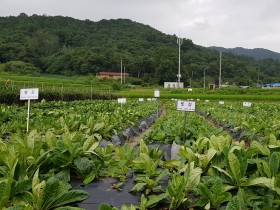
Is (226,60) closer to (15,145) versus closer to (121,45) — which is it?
(121,45)

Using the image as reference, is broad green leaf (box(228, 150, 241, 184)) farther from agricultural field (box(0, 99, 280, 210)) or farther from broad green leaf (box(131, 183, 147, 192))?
broad green leaf (box(131, 183, 147, 192))

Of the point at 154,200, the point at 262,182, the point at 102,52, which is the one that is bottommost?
the point at 154,200

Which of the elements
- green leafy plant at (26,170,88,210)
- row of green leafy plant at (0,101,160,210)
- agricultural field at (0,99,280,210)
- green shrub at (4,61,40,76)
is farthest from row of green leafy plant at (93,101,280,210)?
green shrub at (4,61,40,76)

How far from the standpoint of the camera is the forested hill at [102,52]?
7040 centimetres

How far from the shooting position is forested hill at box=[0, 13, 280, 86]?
2772 inches

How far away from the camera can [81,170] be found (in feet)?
10.00

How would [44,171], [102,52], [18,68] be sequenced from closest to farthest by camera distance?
[44,171], [18,68], [102,52]

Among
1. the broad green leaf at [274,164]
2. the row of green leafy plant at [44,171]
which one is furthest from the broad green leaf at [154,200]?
the broad green leaf at [274,164]

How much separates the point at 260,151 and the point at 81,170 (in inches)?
70.9

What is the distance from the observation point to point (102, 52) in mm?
78000

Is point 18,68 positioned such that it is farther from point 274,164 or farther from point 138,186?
point 274,164

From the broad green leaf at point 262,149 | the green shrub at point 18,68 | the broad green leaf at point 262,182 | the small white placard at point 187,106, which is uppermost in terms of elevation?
the green shrub at point 18,68

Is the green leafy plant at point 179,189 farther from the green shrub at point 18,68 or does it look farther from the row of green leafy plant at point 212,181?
the green shrub at point 18,68

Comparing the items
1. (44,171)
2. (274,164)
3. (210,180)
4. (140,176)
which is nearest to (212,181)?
(210,180)
